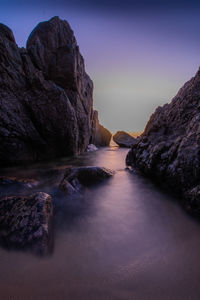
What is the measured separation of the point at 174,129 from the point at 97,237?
4235 millimetres

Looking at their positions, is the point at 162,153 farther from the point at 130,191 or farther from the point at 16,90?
the point at 16,90

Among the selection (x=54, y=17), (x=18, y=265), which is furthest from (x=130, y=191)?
(x=54, y=17)

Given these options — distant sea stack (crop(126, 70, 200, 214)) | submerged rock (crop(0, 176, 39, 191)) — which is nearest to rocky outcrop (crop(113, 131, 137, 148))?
distant sea stack (crop(126, 70, 200, 214))

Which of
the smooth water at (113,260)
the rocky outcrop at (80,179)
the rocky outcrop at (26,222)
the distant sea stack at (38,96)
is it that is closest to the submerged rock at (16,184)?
the rocky outcrop at (80,179)

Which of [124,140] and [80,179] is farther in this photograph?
[124,140]

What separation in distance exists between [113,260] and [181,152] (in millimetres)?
2730

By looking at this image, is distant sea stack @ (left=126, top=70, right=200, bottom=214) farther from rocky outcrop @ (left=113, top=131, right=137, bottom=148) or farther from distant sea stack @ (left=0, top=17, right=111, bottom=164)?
rocky outcrop @ (left=113, top=131, right=137, bottom=148)

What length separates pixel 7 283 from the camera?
4.36ft

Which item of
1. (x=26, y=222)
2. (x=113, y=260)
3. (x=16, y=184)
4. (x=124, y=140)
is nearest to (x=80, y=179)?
(x=16, y=184)

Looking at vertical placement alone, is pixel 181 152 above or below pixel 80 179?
above

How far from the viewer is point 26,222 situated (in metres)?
1.96

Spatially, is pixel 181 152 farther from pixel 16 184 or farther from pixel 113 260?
pixel 16 184

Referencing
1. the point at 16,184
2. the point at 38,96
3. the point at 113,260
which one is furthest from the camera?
the point at 38,96

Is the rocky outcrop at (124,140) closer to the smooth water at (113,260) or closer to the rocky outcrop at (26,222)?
the smooth water at (113,260)
